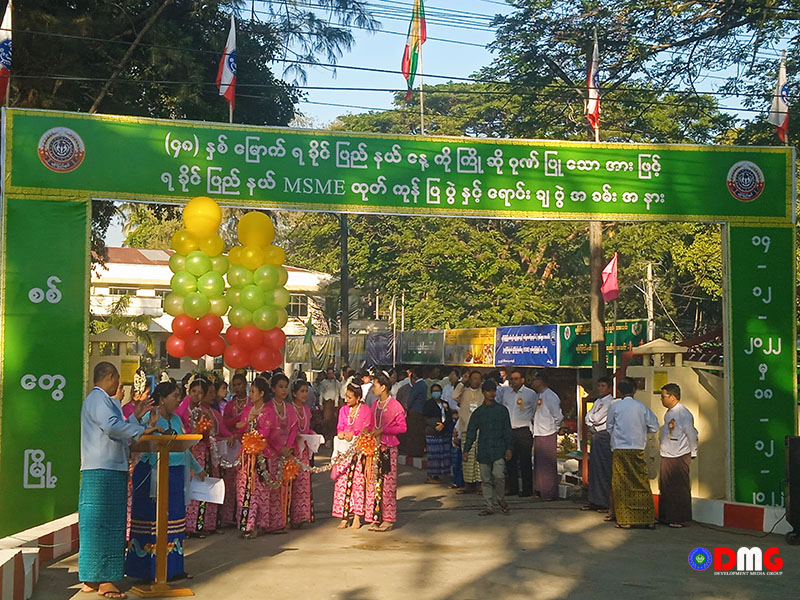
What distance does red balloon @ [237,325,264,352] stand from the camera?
40.4ft

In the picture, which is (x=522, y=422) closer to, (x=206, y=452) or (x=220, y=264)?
(x=206, y=452)

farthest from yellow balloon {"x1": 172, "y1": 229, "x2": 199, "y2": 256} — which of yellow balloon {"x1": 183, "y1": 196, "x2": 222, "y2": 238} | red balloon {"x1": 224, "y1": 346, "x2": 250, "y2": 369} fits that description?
red balloon {"x1": 224, "y1": 346, "x2": 250, "y2": 369}

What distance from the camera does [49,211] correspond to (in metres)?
11.0

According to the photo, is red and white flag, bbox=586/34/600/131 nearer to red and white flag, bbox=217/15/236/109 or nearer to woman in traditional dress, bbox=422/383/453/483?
red and white flag, bbox=217/15/236/109

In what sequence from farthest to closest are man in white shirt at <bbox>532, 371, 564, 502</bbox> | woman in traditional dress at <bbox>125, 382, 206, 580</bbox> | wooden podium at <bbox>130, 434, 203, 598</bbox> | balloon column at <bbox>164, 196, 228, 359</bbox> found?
man in white shirt at <bbox>532, 371, 564, 502</bbox>, balloon column at <bbox>164, 196, 228, 359</bbox>, woman in traditional dress at <bbox>125, 382, 206, 580</bbox>, wooden podium at <bbox>130, 434, 203, 598</bbox>

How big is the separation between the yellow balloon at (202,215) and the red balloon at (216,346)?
1435 mm

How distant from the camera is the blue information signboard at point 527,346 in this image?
2402cm

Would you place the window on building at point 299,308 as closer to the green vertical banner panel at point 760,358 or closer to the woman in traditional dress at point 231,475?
the woman in traditional dress at point 231,475

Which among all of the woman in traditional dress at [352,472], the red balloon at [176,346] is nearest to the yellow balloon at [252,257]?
the red balloon at [176,346]

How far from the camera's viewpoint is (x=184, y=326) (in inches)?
488

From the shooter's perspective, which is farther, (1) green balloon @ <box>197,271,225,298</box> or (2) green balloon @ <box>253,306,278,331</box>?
(2) green balloon @ <box>253,306,278,331</box>

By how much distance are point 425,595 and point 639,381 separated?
644 cm

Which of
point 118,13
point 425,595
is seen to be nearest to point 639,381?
point 425,595

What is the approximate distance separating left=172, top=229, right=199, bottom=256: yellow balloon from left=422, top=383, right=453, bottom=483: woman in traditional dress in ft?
21.0
